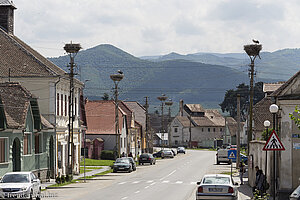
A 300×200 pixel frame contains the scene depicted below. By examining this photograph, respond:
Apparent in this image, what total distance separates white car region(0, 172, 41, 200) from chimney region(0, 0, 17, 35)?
2584cm

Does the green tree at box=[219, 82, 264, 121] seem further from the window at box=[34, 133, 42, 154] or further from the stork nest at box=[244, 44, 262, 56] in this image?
the window at box=[34, 133, 42, 154]

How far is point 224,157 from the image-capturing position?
7244 centimetres

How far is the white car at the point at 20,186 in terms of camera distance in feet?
84.6

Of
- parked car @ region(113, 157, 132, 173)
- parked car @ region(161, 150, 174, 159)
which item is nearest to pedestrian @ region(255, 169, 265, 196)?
parked car @ region(113, 157, 132, 173)

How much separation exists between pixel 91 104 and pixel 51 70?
3834 centimetres

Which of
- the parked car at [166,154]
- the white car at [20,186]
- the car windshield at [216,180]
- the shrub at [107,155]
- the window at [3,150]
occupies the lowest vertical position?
the parked car at [166,154]

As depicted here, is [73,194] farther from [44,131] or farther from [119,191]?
[44,131]

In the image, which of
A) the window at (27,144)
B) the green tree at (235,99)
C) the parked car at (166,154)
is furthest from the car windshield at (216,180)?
the green tree at (235,99)

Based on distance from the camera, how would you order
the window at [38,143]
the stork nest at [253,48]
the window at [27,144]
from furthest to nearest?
the window at [38,143] < the stork nest at [253,48] < the window at [27,144]

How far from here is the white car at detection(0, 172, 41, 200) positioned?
25.8m

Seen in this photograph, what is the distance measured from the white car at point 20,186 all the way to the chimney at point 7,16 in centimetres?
2584

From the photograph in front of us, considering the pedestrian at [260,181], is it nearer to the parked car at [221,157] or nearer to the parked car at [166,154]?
the parked car at [221,157]

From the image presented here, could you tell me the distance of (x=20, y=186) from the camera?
26062 mm

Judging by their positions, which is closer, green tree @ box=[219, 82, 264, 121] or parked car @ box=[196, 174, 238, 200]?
parked car @ box=[196, 174, 238, 200]
